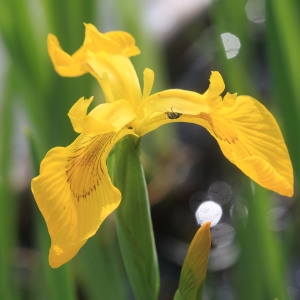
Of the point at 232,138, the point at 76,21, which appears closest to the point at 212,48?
the point at 76,21

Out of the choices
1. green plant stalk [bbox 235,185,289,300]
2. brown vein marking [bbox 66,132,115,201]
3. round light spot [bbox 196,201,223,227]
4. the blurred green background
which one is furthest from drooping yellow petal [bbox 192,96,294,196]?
round light spot [bbox 196,201,223,227]

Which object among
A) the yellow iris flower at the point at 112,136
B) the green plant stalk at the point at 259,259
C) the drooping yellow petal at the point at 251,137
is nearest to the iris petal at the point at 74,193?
the yellow iris flower at the point at 112,136

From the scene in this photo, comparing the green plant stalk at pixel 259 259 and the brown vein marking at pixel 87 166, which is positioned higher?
the brown vein marking at pixel 87 166

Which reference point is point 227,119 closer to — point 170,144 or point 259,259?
point 259,259

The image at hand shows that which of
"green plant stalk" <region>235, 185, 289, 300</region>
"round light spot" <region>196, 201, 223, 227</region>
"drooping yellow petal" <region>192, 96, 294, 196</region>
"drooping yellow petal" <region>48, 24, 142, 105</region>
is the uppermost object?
"drooping yellow petal" <region>48, 24, 142, 105</region>

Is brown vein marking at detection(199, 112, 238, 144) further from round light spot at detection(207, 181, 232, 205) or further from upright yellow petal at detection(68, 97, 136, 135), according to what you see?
round light spot at detection(207, 181, 232, 205)

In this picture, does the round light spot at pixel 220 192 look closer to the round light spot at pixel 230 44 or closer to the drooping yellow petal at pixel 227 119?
the round light spot at pixel 230 44

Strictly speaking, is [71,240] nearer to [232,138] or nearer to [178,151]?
[232,138]
